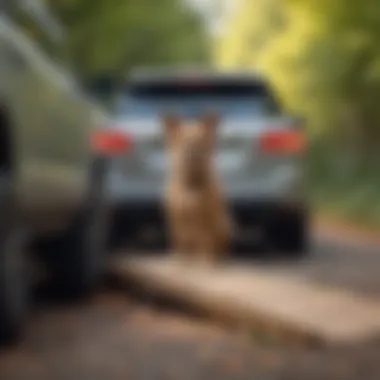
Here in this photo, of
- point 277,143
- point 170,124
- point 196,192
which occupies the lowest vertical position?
point 196,192

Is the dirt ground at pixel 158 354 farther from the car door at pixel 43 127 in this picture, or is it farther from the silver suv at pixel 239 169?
the silver suv at pixel 239 169

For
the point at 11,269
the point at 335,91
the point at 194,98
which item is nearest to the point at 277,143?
the point at 194,98

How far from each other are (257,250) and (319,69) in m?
7.31

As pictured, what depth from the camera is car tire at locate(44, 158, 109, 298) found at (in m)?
10.1

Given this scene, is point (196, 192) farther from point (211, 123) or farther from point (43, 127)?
point (43, 127)

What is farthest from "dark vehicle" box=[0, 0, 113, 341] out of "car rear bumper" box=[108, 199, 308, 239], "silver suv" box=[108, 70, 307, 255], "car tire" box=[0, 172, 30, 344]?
"car rear bumper" box=[108, 199, 308, 239]

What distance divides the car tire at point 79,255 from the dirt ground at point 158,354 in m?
0.77

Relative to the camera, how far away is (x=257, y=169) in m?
11.9

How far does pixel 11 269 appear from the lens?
7758mm

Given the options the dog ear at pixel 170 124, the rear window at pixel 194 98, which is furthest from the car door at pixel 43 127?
the rear window at pixel 194 98

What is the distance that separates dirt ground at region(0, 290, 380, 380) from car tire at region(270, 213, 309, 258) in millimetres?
3516

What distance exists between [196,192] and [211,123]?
0.56m

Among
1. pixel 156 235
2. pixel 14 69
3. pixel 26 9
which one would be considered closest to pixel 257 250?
pixel 156 235

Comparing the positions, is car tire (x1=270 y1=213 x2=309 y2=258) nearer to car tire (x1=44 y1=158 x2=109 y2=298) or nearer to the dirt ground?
car tire (x1=44 y1=158 x2=109 y2=298)
